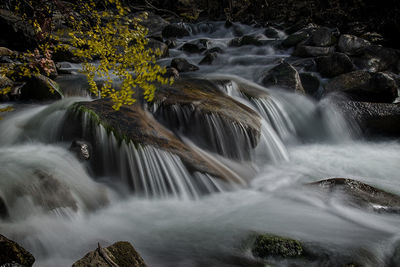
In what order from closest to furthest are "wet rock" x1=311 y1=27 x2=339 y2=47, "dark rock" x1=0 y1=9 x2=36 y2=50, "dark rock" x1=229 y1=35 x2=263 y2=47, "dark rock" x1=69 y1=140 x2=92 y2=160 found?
"dark rock" x1=69 y1=140 x2=92 y2=160
"wet rock" x1=311 y1=27 x2=339 y2=47
"dark rock" x1=0 y1=9 x2=36 y2=50
"dark rock" x1=229 y1=35 x2=263 y2=47

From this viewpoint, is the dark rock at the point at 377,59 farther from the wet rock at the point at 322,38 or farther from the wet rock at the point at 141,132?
the wet rock at the point at 141,132

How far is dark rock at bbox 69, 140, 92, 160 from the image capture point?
4766 millimetres

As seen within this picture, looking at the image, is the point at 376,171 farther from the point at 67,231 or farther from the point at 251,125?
the point at 67,231

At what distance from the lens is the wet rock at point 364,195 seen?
144 inches

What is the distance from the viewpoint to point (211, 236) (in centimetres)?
347

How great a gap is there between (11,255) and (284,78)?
8.30 metres

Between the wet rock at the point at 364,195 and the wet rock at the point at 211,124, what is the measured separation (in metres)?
1.95

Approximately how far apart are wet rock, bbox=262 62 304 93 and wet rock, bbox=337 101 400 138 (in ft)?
5.32

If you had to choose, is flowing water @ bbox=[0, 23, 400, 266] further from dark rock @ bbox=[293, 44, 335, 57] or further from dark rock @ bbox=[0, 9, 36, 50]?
dark rock @ bbox=[0, 9, 36, 50]

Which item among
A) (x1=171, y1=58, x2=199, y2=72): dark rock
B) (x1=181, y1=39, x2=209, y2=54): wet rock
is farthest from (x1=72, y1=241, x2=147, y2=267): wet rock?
(x1=181, y1=39, x2=209, y2=54): wet rock

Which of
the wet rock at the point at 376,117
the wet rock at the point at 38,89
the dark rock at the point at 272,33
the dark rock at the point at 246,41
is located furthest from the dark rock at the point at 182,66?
the dark rock at the point at 272,33

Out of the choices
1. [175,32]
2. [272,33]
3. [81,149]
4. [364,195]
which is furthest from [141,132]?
[175,32]

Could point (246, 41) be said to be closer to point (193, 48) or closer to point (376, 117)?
point (193, 48)

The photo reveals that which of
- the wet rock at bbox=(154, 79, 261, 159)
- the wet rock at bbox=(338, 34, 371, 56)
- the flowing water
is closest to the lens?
the flowing water
